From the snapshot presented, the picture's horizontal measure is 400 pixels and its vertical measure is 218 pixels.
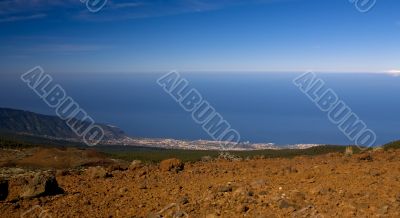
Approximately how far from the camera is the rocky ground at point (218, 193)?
7.71m

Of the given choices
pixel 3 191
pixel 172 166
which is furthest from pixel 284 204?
pixel 3 191

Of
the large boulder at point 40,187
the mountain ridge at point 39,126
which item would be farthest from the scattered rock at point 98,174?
the mountain ridge at point 39,126

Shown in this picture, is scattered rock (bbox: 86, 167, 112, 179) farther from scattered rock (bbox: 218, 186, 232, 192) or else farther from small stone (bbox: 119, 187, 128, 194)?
scattered rock (bbox: 218, 186, 232, 192)

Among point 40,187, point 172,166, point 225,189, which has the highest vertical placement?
point 172,166

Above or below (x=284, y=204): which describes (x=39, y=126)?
below

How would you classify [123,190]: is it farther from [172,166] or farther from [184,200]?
[172,166]

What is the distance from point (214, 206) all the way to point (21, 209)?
4.24 m

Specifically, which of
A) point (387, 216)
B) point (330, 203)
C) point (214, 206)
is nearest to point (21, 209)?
point (214, 206)

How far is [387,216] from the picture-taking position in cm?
711

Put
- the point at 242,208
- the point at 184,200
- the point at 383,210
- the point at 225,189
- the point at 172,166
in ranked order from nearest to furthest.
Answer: the point at 383,210 < the point at 242,208 < the point at 184,200 < the point at 225,189 < the point at 172,166

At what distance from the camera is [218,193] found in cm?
884

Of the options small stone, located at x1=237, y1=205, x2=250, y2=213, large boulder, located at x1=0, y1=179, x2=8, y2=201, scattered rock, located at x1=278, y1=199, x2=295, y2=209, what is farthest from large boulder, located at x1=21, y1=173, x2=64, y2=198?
scattered rock, located at x1=278, y1=199, x2=295, y2=209

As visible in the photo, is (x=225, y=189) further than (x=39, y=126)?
No

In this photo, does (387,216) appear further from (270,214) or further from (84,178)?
(84,178)
